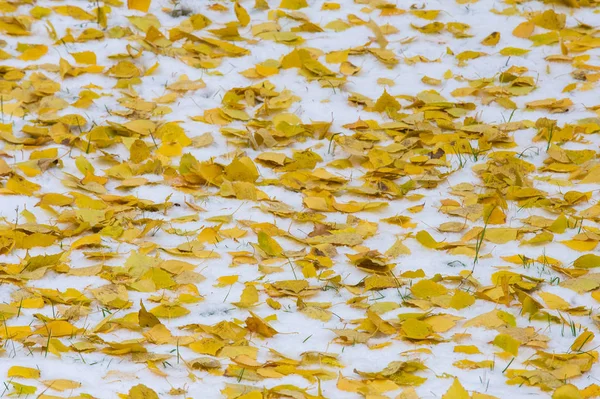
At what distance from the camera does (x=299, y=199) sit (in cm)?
372

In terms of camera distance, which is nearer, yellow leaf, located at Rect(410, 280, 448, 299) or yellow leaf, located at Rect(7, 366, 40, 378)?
yellow leaf, located at Rect(7, 366, 40, 378)

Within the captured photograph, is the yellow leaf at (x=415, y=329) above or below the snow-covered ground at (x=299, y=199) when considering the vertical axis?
above

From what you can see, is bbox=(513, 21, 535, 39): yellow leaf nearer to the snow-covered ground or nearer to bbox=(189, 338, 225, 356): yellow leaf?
the snow-covered ground

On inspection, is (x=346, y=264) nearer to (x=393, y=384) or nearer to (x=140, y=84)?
(x=393, y=384)

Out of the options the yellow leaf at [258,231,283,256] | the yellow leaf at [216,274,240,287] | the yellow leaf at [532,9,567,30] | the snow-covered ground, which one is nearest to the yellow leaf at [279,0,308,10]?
the snow-covered ground

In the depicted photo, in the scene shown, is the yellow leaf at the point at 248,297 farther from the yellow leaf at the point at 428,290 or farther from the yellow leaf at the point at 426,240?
the yellow leaf at the point at 426,240

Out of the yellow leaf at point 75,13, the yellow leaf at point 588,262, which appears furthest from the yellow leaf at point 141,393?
the yellow leaf at point 75,13

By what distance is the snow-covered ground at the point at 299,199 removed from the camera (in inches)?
105

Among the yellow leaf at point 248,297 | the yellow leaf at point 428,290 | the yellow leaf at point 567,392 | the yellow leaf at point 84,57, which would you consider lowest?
the yellow leaf at point 84,57

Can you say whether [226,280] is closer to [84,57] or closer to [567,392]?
[567,392]

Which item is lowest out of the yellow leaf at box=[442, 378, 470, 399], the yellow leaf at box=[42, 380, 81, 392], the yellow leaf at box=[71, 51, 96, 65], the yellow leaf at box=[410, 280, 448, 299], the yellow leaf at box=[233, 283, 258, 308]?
the yellow leaf at box=[71, 51, 96, 65]

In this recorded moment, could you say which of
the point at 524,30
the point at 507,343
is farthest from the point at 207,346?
the point at 524,30

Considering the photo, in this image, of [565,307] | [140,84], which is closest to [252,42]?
[140,84]

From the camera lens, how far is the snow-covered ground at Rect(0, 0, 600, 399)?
267 cm
